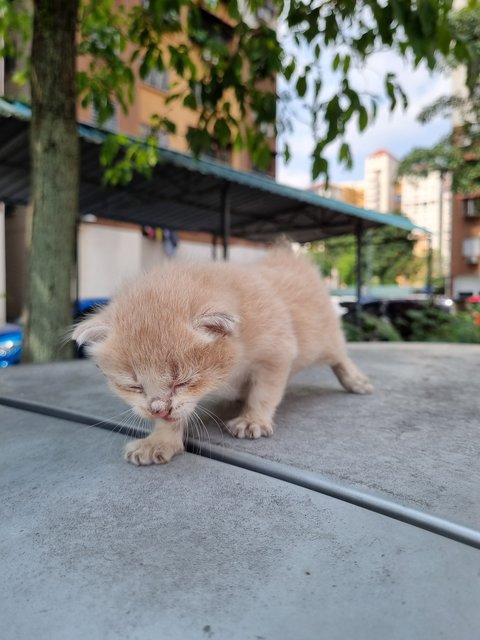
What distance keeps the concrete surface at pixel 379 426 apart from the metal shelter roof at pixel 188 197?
371 cm

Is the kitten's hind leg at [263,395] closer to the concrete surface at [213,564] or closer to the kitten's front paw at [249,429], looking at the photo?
the kitten's front paw at [249,429]

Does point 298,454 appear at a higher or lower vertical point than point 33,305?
lower

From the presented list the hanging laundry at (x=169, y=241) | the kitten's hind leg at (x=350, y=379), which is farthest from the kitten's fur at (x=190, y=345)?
the hanging laundry at (x=169, y=241)

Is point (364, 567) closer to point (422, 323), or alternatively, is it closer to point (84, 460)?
point (84, 460)

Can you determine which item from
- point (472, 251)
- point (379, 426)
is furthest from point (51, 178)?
point (472, 251)

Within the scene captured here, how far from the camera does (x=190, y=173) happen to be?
7457mm

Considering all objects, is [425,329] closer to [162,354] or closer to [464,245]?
[162,354]

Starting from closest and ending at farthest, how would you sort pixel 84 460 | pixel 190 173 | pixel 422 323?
1. pixel 84 460
2. pixel 190 173
3. pixel 422 323

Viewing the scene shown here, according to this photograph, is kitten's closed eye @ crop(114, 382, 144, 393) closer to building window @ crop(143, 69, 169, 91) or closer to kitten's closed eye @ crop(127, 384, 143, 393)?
kitten's closed eye @ crop(127, 384, 143, 393)

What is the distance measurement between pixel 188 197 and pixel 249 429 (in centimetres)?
769

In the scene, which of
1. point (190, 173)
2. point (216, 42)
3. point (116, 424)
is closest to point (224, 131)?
point (216, 42)

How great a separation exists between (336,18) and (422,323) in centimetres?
694

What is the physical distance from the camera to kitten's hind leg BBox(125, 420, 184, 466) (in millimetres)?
1431

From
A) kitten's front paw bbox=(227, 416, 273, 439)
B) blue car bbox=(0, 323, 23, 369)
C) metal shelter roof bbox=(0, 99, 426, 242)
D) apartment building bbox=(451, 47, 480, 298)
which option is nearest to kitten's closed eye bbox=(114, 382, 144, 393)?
kitten's front paw bbox=(227, 416, 273, 439)
